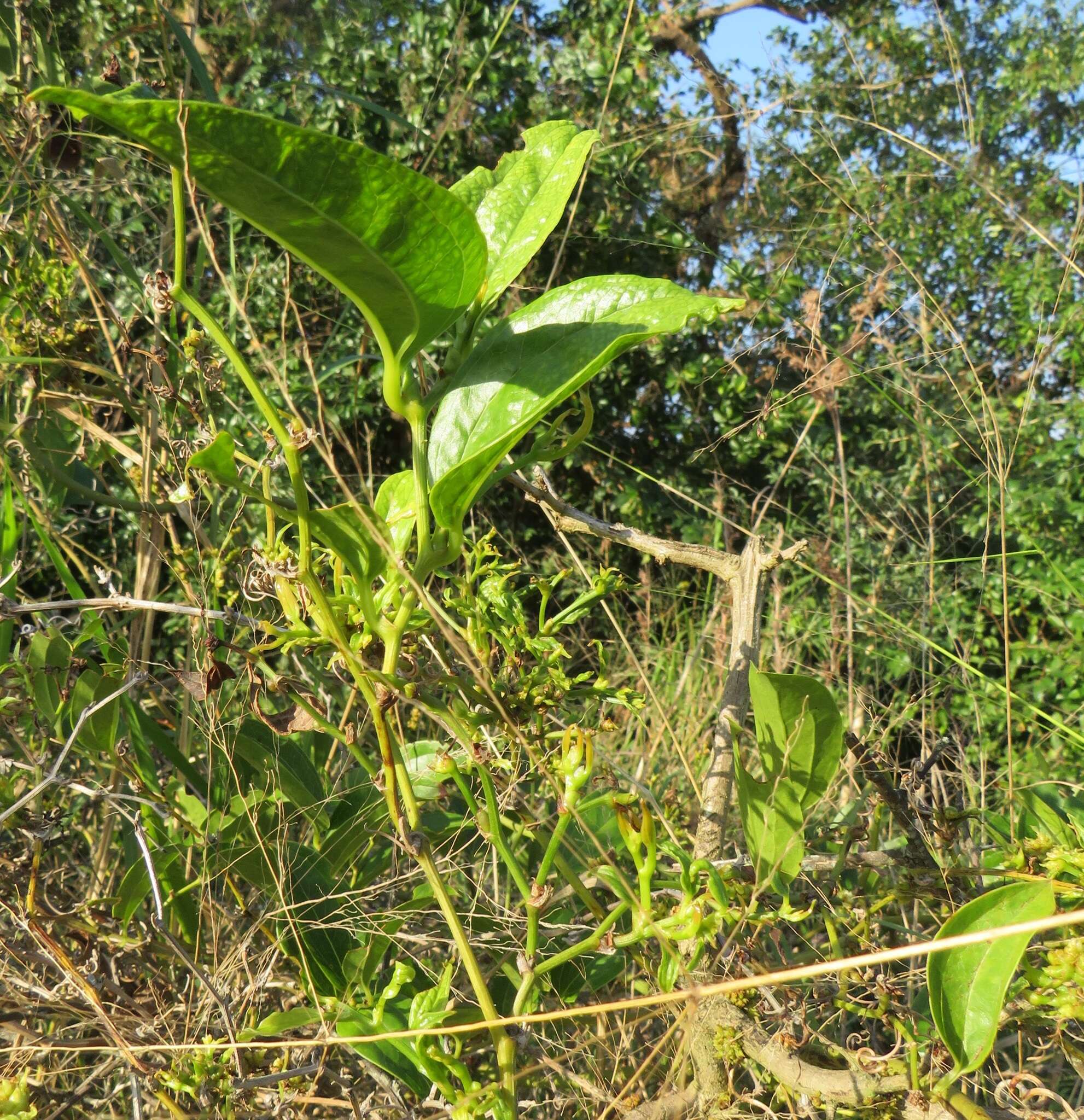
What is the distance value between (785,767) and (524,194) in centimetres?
33

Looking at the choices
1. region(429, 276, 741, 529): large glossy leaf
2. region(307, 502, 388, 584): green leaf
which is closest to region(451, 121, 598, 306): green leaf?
region(429, 276, 741, 529): large glossy leaf

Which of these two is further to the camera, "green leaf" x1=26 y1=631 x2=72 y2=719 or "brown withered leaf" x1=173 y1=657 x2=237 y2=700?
"green leaf" x1=26 y1=631 x2=72 y2=719

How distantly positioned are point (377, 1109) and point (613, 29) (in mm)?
3095

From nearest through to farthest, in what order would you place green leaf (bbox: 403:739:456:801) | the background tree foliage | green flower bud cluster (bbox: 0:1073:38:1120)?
green flower bud cluster (bbox: 0:1073:38:1120)
green leaf (bbox: 403:739:456:801)
the background tree foliage

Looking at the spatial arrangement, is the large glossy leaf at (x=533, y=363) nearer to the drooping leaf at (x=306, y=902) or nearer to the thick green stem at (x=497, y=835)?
the thick green stem at (x=497, y=835)

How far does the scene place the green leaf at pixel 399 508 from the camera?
0.49 metres

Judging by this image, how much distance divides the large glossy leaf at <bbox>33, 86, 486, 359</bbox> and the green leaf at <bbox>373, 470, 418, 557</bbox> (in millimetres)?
106

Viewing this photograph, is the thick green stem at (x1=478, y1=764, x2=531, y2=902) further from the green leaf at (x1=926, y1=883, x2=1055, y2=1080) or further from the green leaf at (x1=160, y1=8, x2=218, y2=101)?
the green leaf at (x1=160, y1=8, x2=218, y2=101)

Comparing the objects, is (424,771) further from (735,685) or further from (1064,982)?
(1064,982)

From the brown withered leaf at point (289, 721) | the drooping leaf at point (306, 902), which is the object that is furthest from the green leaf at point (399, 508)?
the drooping leaf at point (306, 902)

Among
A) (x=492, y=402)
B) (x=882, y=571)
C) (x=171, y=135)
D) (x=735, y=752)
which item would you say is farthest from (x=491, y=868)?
(x=882, y=571)

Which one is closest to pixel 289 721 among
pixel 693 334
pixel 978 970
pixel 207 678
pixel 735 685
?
pixel 207 678

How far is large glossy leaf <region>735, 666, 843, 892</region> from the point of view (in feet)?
1.56

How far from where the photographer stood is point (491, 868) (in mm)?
931
